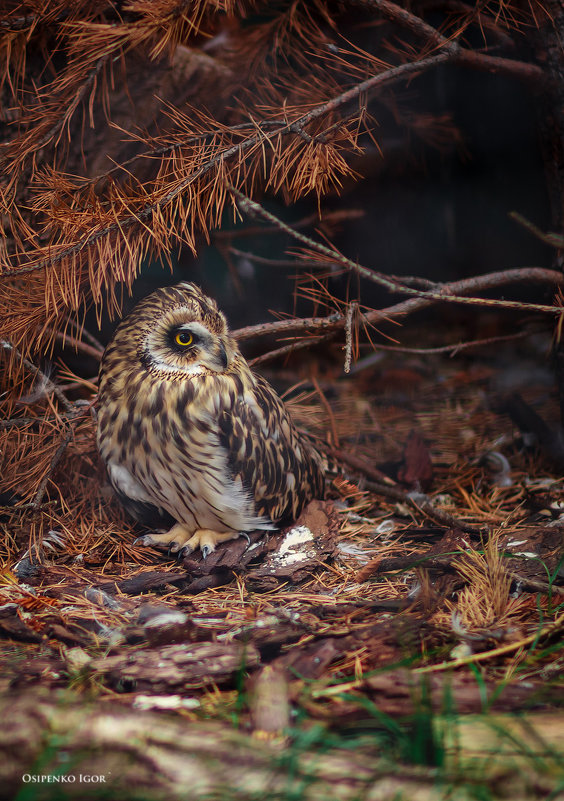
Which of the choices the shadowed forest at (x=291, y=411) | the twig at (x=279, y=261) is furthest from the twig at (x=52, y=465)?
the twig at (x=279, y=261)

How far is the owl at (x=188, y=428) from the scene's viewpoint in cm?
143

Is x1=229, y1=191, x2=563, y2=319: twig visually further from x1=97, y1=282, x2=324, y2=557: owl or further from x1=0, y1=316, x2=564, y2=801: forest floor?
x1=0, y1=316, x2=564, y2=801: forest floor

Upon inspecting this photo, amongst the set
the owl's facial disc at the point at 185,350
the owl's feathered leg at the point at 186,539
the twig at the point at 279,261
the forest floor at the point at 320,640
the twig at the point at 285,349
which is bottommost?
the owl's feathered leg at the point at 186,539

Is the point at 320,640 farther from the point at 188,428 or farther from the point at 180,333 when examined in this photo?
the point at 180,333

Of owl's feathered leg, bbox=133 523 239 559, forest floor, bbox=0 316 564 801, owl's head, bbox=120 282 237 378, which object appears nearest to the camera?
forest floor, bbox=0 316 564 801

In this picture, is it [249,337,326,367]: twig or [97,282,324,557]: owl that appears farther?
[249,337,326,367]: twig

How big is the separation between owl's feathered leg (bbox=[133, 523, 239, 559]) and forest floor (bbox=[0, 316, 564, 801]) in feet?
0.13

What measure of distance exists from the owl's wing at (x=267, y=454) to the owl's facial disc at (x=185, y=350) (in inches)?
4.7

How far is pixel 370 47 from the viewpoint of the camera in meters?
1.57

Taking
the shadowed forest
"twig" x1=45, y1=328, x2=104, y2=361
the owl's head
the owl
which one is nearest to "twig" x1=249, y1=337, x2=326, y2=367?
the shadowed forest

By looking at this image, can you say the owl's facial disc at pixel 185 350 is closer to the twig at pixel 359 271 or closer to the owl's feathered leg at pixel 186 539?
the twig at pixel 359 271

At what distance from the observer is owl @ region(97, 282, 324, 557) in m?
1.43

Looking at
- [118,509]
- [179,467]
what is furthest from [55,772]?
[118,509]

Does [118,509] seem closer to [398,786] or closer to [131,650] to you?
[131,650]
